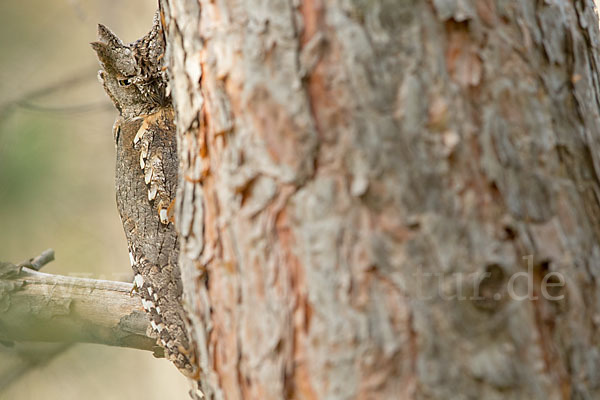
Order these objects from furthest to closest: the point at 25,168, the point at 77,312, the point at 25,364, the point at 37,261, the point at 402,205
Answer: the point at 25,364 < the point at 37,261 < the point at 77,312 < the point at 25,168 < the point at 402,205

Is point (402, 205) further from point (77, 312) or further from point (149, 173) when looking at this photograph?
point (77, 312)

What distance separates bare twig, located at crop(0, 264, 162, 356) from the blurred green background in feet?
0.73

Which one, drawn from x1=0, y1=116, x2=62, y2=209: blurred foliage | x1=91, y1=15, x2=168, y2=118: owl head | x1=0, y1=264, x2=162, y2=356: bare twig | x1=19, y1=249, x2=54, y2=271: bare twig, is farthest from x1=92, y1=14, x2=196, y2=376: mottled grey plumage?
x1=19, y1=249, x2=54, y2=271: bare twig

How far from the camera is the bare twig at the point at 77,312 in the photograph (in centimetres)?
216

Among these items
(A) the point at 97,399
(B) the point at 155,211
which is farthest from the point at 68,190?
(B) the point at 155,211

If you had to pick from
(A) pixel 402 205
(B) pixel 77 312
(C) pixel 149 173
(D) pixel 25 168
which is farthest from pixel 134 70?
(A) pixel 402 205

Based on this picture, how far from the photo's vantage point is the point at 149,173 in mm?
1754

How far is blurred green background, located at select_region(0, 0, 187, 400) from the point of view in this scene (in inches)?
73.1

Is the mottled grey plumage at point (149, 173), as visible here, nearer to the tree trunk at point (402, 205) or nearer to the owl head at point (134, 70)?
the owl head at point (134, 70)

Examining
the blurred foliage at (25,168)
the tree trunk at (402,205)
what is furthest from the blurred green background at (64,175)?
the tree trunk at (402,205)

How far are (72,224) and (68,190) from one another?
1.90 feet

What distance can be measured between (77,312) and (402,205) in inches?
72.6

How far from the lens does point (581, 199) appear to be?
0.83 metres

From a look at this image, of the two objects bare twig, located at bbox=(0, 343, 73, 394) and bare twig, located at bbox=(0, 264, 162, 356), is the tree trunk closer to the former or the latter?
bare twig, located at bbox=(0, 264, 162, 356)
